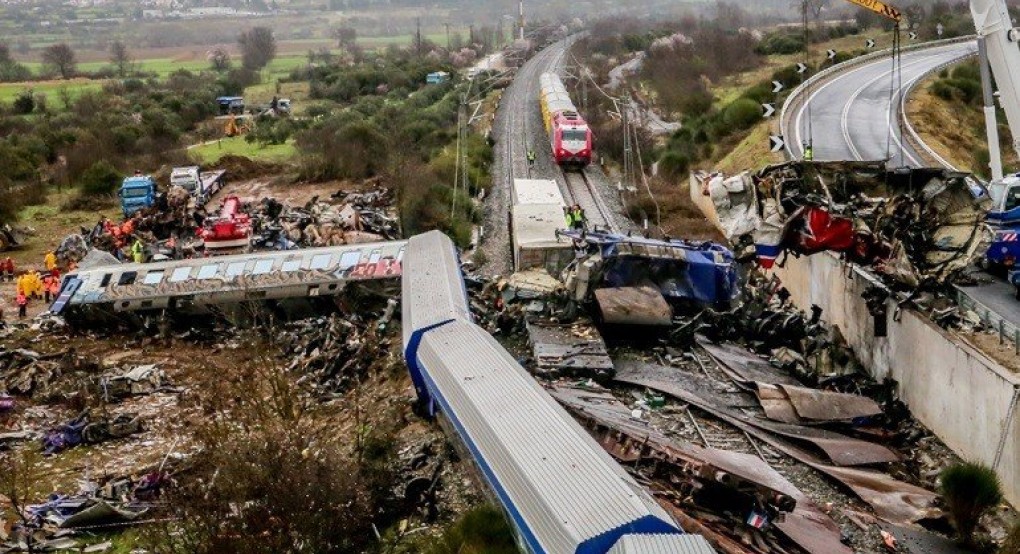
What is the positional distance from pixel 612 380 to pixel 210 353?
39.6 ft

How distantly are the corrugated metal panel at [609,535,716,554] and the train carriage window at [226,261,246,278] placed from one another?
Answer: 67.3 ft

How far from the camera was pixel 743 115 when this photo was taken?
49.9m

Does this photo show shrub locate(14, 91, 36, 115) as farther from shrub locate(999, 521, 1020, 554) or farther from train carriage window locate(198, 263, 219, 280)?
shrub locate(999, 521, 1020, 554)

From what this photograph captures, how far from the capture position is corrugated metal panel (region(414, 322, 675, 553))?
34.4 feet

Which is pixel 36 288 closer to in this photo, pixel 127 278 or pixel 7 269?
pixel 7 269

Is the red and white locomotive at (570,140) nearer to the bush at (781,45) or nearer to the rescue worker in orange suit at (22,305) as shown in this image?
the rescue worker in orange suit at (22,305)

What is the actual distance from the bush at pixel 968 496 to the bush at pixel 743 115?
35447 millimetres

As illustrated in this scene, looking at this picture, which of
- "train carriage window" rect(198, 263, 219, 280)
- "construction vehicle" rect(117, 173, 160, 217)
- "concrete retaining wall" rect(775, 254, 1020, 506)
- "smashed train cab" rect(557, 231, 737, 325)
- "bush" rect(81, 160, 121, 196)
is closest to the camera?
"concrete retaining wall" rect(775, 254, 1020, 506)

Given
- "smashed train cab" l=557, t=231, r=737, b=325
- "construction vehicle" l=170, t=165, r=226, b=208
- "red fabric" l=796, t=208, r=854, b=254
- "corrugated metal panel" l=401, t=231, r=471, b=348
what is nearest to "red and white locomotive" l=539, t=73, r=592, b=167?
"construction vehicle" l=170, t=165, r=226, b=208

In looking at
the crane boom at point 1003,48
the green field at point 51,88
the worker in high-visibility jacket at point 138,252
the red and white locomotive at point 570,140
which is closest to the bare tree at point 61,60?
the green field at point 51,88

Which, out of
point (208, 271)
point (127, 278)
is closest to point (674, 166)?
point (208, 271)

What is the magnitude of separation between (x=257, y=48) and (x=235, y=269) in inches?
4163

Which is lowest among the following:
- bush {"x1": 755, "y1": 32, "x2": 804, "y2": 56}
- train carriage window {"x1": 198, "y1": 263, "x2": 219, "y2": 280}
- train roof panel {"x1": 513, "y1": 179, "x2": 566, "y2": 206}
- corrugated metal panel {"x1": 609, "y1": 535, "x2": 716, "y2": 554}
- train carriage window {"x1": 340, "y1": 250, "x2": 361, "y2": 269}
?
train carriage window {"x1": 198, "y1": 263, "x2": 219, "y2": 280}

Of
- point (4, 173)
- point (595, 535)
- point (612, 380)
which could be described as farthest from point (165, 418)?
point (4, 173)
